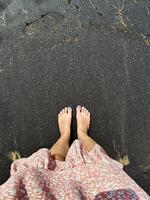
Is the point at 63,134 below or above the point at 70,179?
above

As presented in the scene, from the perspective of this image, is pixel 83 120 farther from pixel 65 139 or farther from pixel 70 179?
pixel 70 179

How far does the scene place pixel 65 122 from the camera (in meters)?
3.04

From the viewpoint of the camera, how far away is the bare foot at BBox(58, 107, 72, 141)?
9.92 feet

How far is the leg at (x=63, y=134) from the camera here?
290cm

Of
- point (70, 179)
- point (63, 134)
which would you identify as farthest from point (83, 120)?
point (70, 179)

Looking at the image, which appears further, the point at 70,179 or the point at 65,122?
the point at 65,122

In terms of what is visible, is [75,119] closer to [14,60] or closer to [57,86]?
[57,86]

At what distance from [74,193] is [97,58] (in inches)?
36.1

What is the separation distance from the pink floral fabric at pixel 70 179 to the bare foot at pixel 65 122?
211 millimetres

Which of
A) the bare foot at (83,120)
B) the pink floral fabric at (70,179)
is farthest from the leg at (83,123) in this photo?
the pink floral fabric at (70,179)

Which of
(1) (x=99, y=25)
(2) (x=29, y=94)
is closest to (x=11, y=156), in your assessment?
(2) (x=29, y=94)

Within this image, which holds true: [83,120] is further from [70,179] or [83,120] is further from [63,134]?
[70,179]

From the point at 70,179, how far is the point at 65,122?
0.52 meters

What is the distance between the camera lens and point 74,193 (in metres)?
2.43
